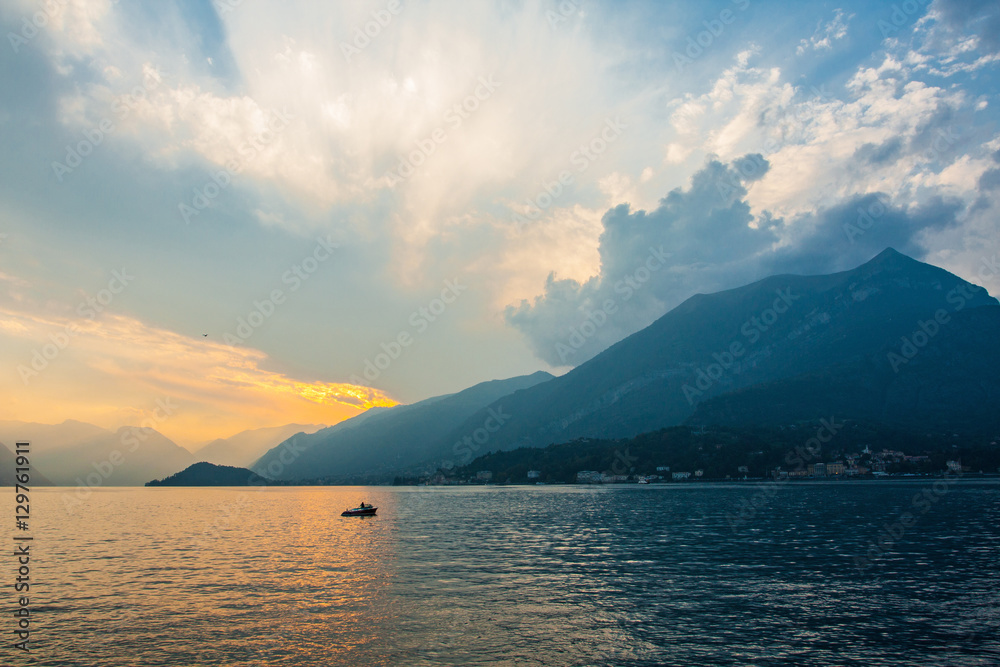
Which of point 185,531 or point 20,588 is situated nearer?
point 20,588

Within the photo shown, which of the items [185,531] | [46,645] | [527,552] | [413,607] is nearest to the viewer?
[46,645]

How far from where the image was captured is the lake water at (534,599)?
102 ft

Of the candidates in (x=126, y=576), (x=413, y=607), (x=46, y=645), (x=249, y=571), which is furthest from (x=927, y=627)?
(x=126, y=576)

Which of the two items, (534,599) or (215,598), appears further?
(215,598)

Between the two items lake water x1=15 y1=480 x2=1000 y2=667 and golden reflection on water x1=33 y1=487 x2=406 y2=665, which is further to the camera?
golden reflection on water x1=33 y1=487 x2=406 y2=665

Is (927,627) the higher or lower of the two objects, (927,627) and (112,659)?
the lower

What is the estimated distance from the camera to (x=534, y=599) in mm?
43562

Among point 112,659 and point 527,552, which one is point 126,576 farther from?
point 527,552

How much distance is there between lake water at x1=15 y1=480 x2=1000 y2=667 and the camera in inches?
1228

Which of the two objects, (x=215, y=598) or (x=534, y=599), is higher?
(x=215, y=598)

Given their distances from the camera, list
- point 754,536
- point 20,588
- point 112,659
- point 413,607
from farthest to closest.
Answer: point 754,536 → point 20,588 → point 413,607 → point 112,659

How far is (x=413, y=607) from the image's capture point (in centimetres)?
4169

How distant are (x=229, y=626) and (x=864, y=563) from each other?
59297 millimetres

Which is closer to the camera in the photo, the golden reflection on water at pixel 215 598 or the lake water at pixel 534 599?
the lake water at pixel 534 599
